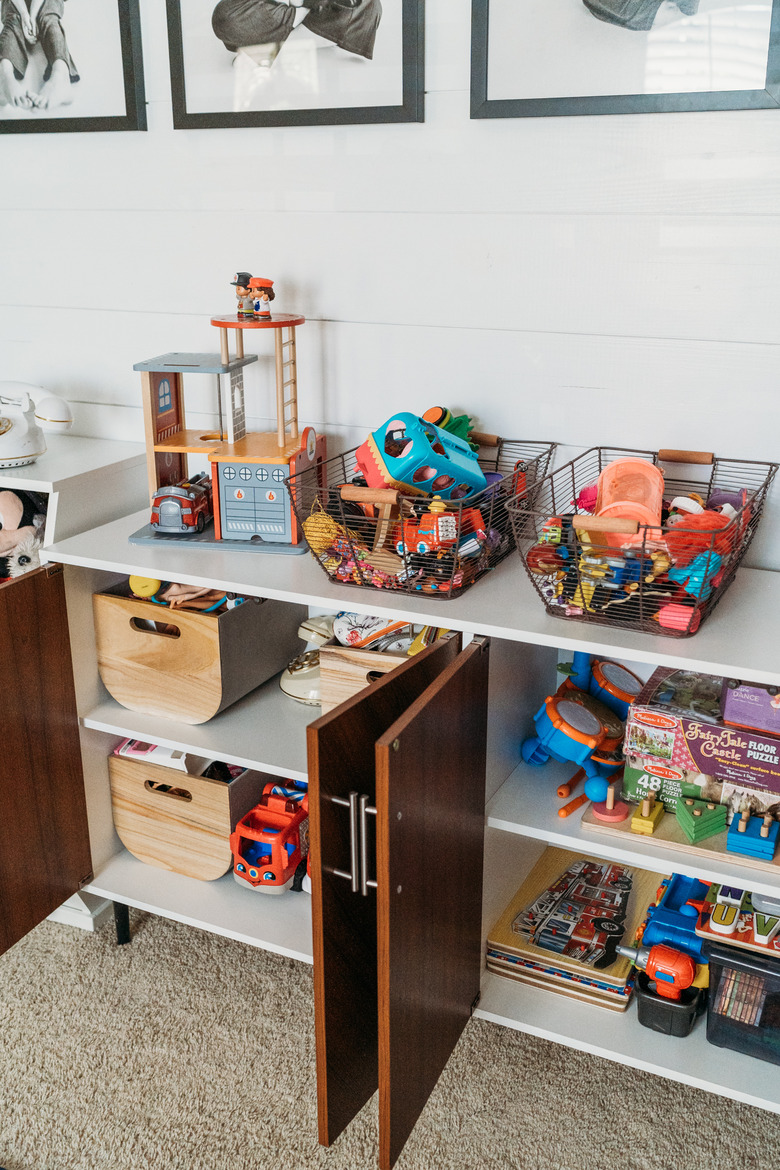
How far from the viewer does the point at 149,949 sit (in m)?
1.71

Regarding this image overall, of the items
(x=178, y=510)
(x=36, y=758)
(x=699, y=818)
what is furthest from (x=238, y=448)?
(x=699, y=818)

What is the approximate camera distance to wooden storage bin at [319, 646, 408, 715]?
138 centimetres

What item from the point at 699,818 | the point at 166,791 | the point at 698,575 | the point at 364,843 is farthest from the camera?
the point at 166,791

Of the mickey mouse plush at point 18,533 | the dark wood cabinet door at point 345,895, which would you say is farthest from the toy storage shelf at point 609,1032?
the mickey mouse plush at point 18,533

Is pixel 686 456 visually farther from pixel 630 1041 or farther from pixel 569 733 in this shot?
pixel 630 1041

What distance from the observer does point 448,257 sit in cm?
145

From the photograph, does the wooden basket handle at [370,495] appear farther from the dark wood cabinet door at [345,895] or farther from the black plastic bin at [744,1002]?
the black plastic bin at [744,1002]

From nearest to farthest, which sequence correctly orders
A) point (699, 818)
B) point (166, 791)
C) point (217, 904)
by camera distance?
point (699, 818)
point (217, 904)
point (166, 791)

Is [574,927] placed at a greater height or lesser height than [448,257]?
lesser

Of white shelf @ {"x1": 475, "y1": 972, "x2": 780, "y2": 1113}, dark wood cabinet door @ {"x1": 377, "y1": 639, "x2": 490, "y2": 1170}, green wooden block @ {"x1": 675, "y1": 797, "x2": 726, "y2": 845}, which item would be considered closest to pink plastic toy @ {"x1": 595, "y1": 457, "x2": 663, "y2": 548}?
dark wood cabinet door @ {"x1": 377, "y1": 639, "x2": 490, "y2": 1170}

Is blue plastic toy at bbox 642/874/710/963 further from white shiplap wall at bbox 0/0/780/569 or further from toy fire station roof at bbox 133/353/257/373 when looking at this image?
toy fire station roof at bbox 133/353/257/373

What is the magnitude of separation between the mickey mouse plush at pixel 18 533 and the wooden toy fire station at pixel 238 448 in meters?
0.23

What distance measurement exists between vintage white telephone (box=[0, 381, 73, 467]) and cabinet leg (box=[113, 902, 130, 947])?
77 cm

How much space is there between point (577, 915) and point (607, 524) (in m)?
0.72
